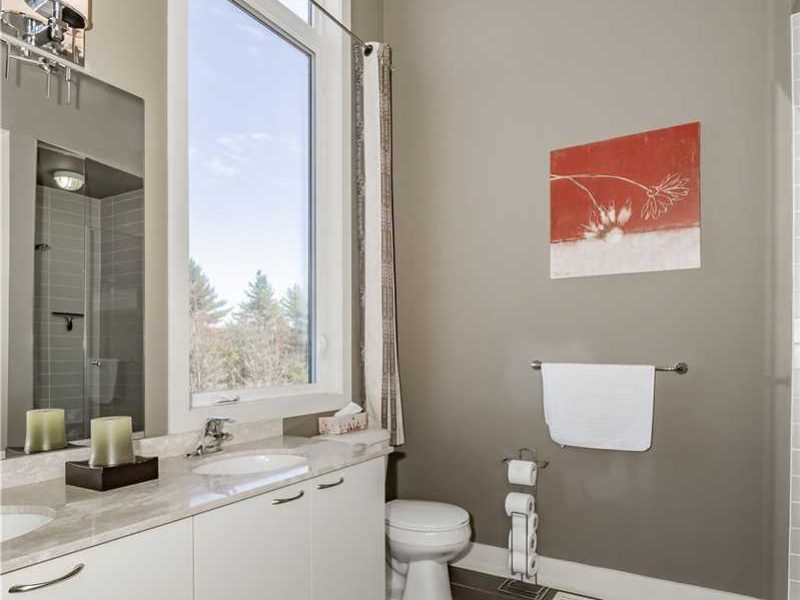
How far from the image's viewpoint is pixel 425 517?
2.45m

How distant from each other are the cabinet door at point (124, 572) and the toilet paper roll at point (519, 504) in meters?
1.53

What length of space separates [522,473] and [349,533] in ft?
3.00

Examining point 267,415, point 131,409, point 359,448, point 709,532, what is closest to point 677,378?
point 709,532

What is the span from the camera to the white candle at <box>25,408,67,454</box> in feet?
5.03

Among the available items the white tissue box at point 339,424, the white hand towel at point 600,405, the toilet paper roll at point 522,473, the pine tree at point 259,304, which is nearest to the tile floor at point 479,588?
the toilet paper roll at point 522,473

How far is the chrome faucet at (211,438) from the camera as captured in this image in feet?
6.39

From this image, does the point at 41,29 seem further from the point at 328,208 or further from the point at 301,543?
the point at 301,543

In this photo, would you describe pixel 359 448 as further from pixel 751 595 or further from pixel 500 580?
pixel 751 595

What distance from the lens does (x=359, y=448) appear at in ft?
7.28

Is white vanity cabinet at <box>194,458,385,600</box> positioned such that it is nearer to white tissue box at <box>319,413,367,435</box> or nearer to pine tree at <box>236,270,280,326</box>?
white tissue box at <box>319,413,367,435</box>

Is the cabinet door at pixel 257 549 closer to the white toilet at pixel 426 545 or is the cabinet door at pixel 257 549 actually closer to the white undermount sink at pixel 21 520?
the white undermount sink at pixel 21 520

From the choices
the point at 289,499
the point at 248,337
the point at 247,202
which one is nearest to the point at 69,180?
the point at 247,202

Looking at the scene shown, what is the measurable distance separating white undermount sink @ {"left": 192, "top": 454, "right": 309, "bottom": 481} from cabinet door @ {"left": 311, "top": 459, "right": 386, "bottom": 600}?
0.15 m

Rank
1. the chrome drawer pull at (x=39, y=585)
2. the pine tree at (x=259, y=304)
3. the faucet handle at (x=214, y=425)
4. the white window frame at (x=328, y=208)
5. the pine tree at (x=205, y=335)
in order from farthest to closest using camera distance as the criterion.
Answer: the white window frame at (x=328, y=208) < the pine tree at (x=259, y=304) < the pine tree at (x=205, y=335) < the faucet handle at (x=214, y=425) < the chrome drawer pull at (x=39, y=585)
